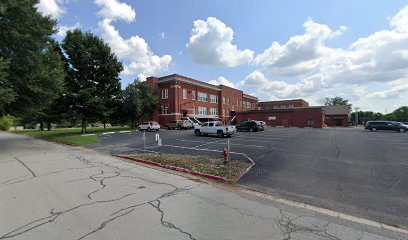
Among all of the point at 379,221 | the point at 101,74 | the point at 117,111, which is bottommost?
the point at 379,221

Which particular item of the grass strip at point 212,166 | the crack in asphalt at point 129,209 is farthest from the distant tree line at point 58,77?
the crack in asphalt at point 129,209

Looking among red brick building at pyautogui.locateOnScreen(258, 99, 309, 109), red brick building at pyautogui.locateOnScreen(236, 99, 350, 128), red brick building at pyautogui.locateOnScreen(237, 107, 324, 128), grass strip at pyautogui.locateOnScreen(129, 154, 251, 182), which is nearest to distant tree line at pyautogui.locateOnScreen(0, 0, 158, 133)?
grass strip at pyautogui.locateOnScreen(129, 154, 251, 182)

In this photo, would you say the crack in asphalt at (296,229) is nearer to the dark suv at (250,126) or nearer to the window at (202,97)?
the dark suv at (250,126)

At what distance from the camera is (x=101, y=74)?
3394cm

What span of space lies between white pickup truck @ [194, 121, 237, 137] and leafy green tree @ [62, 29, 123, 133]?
52.9 feet

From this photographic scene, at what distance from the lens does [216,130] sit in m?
24.2

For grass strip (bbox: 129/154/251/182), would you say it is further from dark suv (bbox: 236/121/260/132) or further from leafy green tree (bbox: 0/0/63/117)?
dark suv (bbox: 236/121/260/132)

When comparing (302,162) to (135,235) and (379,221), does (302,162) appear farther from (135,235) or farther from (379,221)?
(135,235)

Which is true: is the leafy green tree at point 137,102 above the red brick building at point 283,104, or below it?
below

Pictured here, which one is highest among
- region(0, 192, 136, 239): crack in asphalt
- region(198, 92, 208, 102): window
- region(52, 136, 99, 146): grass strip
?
region(198, 92, 208, 102): window

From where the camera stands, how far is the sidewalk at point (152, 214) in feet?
12.8

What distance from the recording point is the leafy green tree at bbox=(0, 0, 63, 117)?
15945 millimetres

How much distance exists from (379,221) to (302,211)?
1595mm

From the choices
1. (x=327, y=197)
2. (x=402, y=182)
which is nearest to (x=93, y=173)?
(x=327, y=197)
